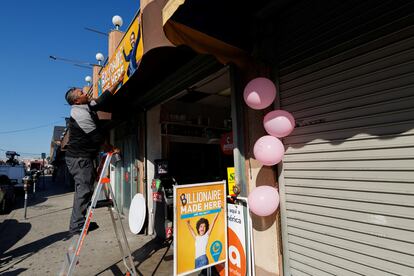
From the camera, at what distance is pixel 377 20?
1992 millimetres

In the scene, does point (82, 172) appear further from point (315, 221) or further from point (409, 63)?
point (409, 63)

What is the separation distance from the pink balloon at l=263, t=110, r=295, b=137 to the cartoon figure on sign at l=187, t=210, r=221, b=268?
137cm

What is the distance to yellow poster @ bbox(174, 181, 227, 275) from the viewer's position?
265cm

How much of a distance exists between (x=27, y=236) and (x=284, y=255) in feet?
22.7

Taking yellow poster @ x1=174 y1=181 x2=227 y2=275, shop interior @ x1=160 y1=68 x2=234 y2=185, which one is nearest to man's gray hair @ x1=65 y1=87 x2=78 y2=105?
yellow poster @ x1=174 y1=181 x2=227 y2=275

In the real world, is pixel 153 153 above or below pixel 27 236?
above

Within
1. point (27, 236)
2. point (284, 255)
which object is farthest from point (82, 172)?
point (27, 236)

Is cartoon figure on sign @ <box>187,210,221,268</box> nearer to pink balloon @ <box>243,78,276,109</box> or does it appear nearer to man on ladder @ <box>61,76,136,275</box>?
man on ladder @ <box>61,76,136,275</box>

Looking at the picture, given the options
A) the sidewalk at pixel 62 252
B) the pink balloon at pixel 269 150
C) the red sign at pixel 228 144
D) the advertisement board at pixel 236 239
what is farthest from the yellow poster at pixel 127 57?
the sidewalk at pixel 62 252

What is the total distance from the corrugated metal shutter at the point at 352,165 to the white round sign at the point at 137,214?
3581 mm

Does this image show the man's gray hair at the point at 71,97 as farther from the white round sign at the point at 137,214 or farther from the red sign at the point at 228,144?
the red sign at the point at 228,144

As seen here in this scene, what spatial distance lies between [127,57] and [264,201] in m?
3.10

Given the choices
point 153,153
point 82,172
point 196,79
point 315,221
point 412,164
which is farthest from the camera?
point 153,153

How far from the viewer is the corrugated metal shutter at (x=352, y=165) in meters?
1.84
